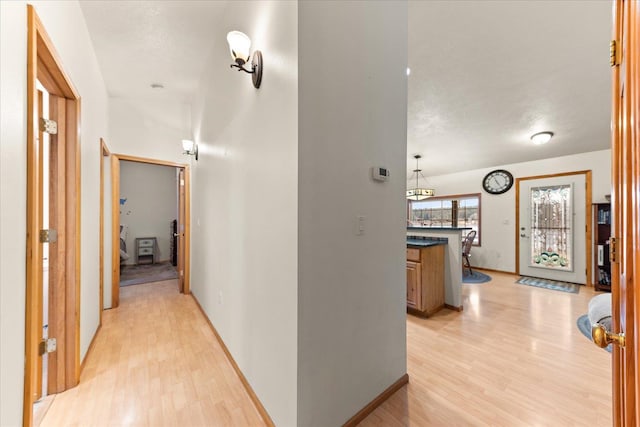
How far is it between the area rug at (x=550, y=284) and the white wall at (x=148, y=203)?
7721 mm

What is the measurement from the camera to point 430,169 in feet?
20.7

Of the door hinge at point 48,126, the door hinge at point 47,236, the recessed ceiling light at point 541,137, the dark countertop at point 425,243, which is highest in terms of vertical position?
the recessed ceiling light at point 541,137

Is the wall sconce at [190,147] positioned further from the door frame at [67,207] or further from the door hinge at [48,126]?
the door hinge at [48,126]

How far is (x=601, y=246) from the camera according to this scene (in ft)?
13.4

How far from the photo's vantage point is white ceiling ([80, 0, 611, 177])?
2.05 meters

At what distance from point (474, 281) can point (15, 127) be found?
229 inches

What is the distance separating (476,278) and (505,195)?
200 cm

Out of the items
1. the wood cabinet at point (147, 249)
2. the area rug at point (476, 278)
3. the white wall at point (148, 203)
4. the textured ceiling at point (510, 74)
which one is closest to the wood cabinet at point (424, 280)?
the textured ceiling at point (510, 74)

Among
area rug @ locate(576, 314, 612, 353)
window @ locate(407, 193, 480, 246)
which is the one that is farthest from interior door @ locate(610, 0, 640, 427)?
window @ locate(407, 193, 480, 246)

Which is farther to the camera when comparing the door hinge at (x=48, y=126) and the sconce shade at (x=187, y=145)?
the sconce shade at (x=187, y=145)

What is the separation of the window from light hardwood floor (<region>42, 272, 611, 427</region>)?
332 cm

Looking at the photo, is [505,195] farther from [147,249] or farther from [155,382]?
[147,249]

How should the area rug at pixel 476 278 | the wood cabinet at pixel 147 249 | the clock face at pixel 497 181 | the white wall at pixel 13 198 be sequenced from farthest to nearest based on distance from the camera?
the wood cabinet at pixel 147 249 → the clock face at pixel 497 181 → the area rug at pixel 476 278 → the white wall at pixel 13 198

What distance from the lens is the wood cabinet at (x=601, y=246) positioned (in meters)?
4.07
